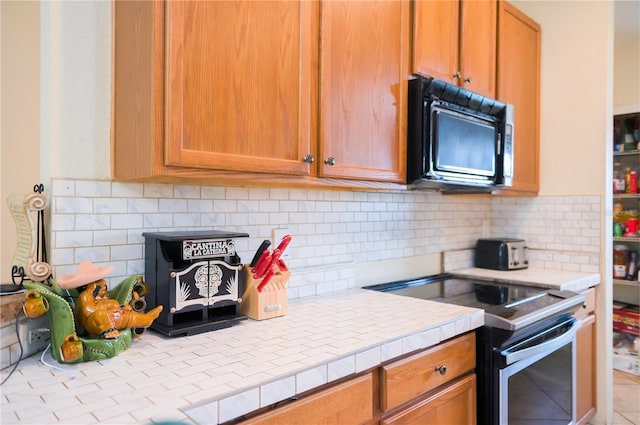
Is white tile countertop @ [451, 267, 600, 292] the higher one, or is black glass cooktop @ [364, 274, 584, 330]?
white tile countertop @ [451, 267, 600, 292]

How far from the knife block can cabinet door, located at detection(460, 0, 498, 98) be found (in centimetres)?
130

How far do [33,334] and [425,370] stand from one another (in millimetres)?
1090

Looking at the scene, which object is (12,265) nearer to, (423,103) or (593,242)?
(423,103)

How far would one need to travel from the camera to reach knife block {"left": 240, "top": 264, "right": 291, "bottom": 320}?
55.4 inches

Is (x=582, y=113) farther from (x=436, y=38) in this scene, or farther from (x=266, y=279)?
(x=266, y=279)

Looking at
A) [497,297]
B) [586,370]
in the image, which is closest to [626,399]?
[586,370]

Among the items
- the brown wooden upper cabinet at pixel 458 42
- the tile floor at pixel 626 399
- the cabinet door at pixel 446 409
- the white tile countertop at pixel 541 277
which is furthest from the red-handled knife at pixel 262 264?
the tile floor at pixel 626 399

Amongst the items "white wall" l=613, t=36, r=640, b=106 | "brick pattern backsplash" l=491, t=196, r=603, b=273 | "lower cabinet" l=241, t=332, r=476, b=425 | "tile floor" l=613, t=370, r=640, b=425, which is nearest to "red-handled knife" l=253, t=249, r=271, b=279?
"lower cabinet" l=241, t=332, r=476, b=425

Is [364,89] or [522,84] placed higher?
[522,84]

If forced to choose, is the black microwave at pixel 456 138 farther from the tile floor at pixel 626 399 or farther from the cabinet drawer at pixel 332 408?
the tile floor at pixel 626 399

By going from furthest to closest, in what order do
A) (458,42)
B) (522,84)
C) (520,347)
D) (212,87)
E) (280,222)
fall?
(522,84) < (458,42) < (280,222) < (520,347) < (212,87)

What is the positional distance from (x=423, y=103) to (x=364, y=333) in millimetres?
964

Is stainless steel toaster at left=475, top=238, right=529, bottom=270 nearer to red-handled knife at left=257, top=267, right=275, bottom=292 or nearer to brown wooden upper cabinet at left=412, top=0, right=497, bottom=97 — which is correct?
brown wooden upper cabinet at left=412, top=0, right=497, bottom=97

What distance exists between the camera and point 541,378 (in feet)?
5.81
